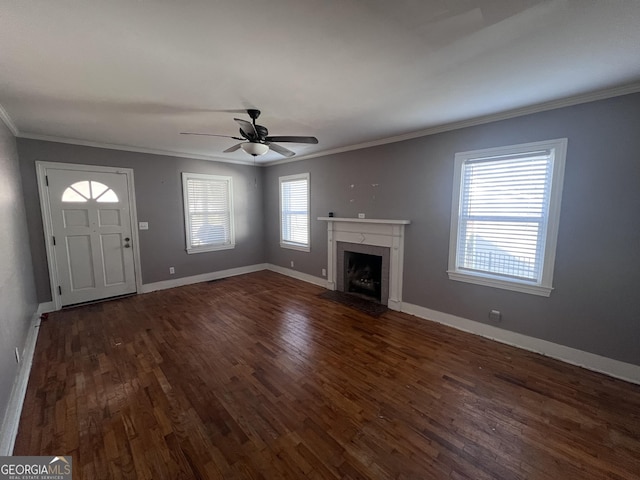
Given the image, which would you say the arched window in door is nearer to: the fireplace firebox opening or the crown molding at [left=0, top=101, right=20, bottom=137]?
the crown molding at [left=0, top=101, right=20, bottom=137]

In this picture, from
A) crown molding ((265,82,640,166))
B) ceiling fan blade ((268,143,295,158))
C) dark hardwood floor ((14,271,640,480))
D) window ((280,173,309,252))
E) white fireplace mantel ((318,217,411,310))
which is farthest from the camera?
window ((280,173,309,252))

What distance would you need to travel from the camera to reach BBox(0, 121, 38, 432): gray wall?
195 centimetres

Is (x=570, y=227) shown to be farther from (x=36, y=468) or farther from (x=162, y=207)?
(x=162, y=207)

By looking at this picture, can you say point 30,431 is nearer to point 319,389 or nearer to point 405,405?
point 319,389

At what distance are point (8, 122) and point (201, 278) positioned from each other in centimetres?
337

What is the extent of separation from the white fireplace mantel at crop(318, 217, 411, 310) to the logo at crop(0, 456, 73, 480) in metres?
3.53

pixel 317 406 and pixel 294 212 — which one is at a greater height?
pixel 294 212

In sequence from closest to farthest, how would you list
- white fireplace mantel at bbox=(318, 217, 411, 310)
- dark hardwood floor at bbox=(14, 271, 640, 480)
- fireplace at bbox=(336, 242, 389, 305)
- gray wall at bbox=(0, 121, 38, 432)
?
dark hardwood floor at bbox=(14, 271, 640, 480) → gray wall at bbox=(0, 121, 38, 432) → white fireplace mantel at bbox=(318, 217, 411, 310) → fireplace at bbox=(336, 242, 389, 305)

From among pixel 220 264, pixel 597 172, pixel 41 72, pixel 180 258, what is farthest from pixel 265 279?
pixel 597 172

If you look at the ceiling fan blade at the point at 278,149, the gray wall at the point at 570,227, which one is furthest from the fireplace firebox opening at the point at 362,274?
the ceiling fan blade at the point at 278,149

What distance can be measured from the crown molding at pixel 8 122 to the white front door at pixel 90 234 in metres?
0.51

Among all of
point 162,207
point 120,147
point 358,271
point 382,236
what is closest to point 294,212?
point 358,271

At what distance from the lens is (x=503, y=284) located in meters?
2.88

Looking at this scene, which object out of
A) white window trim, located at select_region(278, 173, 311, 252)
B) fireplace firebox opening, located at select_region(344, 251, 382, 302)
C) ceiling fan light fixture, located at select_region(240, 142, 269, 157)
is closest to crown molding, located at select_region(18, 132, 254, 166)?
white window trim, located at select_region(278, 173, 311, 252)
